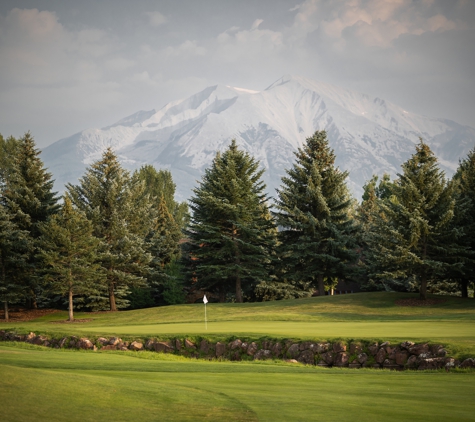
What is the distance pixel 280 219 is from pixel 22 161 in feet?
71.9

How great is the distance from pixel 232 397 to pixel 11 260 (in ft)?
118

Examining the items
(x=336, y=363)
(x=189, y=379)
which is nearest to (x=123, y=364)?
(x=189, y=379)

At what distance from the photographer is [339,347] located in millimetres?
17719

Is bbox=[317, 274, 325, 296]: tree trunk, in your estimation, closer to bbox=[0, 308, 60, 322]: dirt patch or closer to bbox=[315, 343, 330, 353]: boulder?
bbox=[0, 308, 60, 322]: dirt patch

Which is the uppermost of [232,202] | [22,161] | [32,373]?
[22,161]

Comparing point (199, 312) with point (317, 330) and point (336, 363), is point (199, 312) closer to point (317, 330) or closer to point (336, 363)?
point (317, 330)

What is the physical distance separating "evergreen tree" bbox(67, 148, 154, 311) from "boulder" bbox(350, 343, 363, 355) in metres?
28.5

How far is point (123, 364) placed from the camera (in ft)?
45.9

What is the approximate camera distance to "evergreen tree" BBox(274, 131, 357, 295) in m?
42.6

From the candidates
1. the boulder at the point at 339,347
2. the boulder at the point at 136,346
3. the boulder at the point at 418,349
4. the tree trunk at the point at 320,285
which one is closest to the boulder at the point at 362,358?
the boulder at the point at 339,347

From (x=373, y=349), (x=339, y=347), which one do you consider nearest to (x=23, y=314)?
(x=339, y=347)

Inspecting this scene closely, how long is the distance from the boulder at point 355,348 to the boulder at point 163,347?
23.0ft

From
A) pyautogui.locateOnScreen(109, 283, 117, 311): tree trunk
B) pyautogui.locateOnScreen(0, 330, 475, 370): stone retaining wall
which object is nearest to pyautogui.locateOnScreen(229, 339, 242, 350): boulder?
pyautogui.locateOnScreen(0, 330, 475, 370): stone retaining wall

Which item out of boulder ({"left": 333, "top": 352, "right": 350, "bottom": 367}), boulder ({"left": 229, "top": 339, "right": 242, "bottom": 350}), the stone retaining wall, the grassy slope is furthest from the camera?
boulder ({"left": 229, "top": 339, "right": 242, "bottom": 350})
